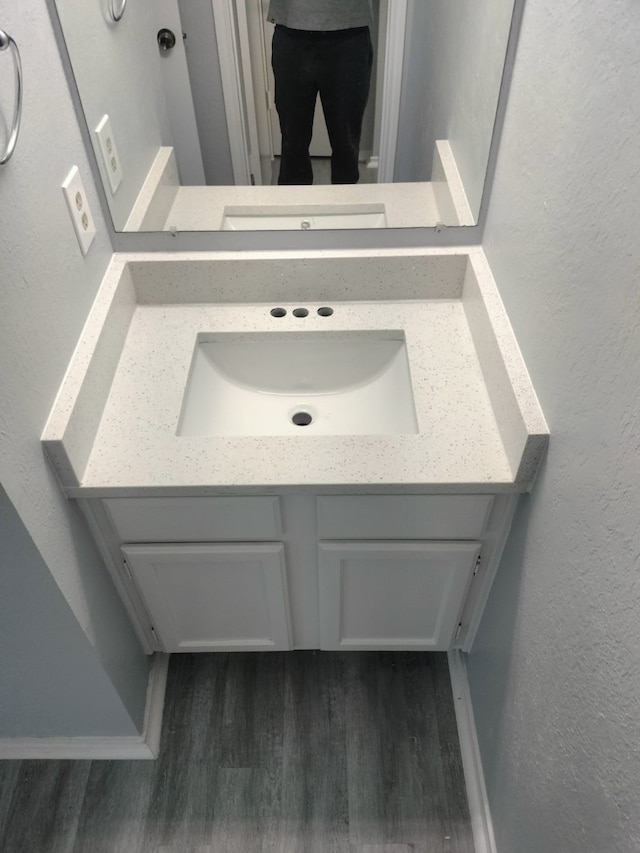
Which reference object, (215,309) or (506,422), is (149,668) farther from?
(506,422)

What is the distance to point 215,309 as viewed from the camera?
1.37 metres

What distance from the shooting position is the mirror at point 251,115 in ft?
3.76

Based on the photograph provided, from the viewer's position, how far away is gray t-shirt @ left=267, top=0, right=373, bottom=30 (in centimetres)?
115

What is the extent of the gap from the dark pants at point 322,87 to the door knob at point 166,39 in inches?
7.5

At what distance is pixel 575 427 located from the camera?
0.84 meters

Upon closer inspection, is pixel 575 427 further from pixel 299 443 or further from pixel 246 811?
pixel 246 811

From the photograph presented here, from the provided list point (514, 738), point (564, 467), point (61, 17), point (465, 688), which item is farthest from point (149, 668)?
point (61, 17)

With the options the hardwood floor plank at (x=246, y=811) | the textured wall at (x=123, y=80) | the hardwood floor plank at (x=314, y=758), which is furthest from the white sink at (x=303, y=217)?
the hardwood floor plank at (x=246, y=811)

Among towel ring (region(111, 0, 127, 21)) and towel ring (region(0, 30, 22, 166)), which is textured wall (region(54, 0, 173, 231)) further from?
towel ring (region(0, 30, 22, 166))

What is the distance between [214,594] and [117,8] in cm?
112

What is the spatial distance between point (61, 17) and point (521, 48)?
0.75m

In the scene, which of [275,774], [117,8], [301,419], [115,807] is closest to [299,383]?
[301,419]

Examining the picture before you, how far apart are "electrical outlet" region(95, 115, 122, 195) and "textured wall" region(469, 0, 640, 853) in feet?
2.39

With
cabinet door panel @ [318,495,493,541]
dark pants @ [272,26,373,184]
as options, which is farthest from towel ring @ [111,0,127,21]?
cabinet door panel @ [318,495,493,541]
